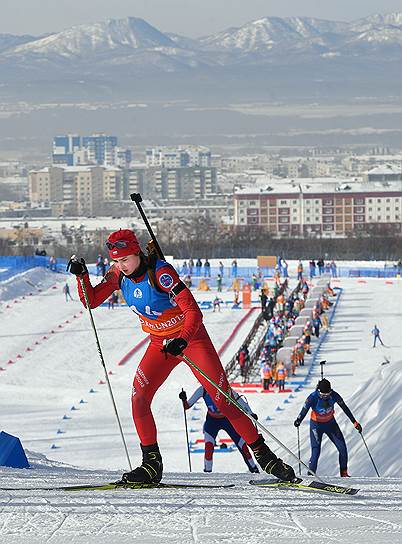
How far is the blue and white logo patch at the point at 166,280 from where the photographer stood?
14.2ft

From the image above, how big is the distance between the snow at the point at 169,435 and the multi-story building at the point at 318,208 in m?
74.1

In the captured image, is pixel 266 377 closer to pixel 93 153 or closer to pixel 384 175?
pixel 384 175

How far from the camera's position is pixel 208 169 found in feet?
524

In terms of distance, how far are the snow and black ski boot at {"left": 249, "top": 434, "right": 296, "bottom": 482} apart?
11 cm

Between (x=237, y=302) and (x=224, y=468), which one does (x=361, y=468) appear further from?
(x=237, y=302)

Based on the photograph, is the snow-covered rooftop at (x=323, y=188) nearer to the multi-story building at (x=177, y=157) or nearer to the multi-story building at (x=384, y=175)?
the multi-story building at (x=384, y=175)

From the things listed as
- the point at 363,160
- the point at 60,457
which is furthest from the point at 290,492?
the point at 363,160

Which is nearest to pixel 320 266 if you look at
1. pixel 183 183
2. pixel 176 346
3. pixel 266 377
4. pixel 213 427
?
pixel 266 377

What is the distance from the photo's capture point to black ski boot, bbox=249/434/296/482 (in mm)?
4352

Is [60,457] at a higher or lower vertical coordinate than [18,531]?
lower

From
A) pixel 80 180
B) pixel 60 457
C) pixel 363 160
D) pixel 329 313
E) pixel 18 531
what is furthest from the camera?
pixel 363 160

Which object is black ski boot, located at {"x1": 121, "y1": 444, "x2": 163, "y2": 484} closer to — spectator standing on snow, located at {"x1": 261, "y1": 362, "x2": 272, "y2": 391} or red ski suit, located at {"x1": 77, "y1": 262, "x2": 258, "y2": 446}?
red ski suit, located at {"x1": 77, "y1": 262, "x2": 258, "y2": 446}

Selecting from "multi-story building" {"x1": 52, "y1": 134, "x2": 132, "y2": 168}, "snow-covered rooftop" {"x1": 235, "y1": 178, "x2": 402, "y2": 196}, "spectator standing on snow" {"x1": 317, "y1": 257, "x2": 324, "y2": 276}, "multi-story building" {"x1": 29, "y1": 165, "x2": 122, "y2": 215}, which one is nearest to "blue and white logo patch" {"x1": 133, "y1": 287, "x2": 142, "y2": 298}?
"spectator standing on snow" {"x1": 317, "y1": 257, "x2": 324, "y2": 276}

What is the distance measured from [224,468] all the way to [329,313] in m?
15.5
